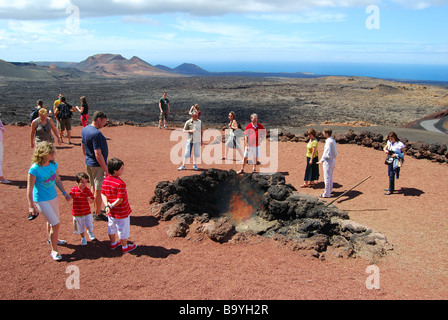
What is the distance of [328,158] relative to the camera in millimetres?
8055

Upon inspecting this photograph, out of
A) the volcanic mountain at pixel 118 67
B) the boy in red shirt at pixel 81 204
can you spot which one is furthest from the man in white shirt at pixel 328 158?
the volcanic mountain at pixel 118 67

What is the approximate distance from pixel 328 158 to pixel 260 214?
6.64 ft

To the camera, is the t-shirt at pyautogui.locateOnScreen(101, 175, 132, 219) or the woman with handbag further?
the woman with handbag

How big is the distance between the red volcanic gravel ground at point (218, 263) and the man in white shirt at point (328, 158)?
16.3 inches

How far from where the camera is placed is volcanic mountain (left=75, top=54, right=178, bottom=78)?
95500 mm

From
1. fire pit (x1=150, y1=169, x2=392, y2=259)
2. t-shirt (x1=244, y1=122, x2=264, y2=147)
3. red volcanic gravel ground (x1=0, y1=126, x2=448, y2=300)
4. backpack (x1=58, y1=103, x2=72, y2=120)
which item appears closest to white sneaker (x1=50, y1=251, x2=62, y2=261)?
red volcanic gravel ground (x1=0, y1=126, x2=448, y2=300)

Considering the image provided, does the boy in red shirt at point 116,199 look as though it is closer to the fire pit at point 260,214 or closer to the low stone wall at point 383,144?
the fire pit at point 260,214

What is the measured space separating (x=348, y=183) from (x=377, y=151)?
142 inches

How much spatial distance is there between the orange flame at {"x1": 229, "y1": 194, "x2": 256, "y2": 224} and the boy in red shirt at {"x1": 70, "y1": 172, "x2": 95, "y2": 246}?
3207 millimetres

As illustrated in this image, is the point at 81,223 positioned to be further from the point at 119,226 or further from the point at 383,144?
the point at 383,144

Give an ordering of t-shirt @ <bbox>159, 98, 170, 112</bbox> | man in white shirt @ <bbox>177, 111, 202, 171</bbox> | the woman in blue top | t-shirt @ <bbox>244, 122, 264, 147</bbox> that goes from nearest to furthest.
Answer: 1. the woman in blue top
2. t-shirt @ <bbox>244, 122, 264, 147</bbox>
3. man in white shirt @ <bbox>177, 111, 202, 171</bbox>
4. t-shirt @ <bbox>159, 98, 170, 112</bbox>

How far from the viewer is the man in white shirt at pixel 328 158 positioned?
7952mm

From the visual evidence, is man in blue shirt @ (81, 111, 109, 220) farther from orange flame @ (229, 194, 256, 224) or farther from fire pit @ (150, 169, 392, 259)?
orange flame @ (229, 194, 256, 224)
